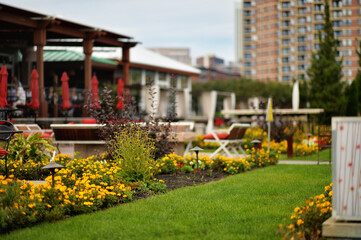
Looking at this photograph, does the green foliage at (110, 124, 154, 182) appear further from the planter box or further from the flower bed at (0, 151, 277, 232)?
the planter box

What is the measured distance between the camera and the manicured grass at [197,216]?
481 centimetres

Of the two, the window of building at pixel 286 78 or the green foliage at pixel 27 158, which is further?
the window of building at pixel 286 78

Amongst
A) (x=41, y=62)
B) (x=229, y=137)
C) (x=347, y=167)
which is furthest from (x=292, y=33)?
(x=347, y=167)

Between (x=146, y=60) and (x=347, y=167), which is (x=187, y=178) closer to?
(x=347, y=167)

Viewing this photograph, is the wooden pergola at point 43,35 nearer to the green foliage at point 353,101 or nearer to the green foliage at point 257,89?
A: the green foliage at point 353,101

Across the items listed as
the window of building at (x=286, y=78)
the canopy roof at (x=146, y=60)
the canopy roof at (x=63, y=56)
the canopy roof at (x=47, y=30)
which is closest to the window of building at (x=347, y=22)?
the window of building at (x=286, y=78)

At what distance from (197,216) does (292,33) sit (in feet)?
352

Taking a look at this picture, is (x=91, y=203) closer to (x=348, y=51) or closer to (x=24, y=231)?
(x=24, y=231)

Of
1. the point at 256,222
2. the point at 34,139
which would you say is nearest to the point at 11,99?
the point at 34,139

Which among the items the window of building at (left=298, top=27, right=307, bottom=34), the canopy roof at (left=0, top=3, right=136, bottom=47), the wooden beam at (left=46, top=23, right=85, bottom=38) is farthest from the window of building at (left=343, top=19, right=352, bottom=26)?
the wooden beam at (left=46, top=23, right=85, bottom=38)

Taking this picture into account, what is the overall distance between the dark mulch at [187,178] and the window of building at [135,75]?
28573 millimetres

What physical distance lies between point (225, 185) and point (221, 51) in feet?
566

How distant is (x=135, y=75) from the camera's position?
1511 inches

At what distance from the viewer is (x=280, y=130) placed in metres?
17.3
